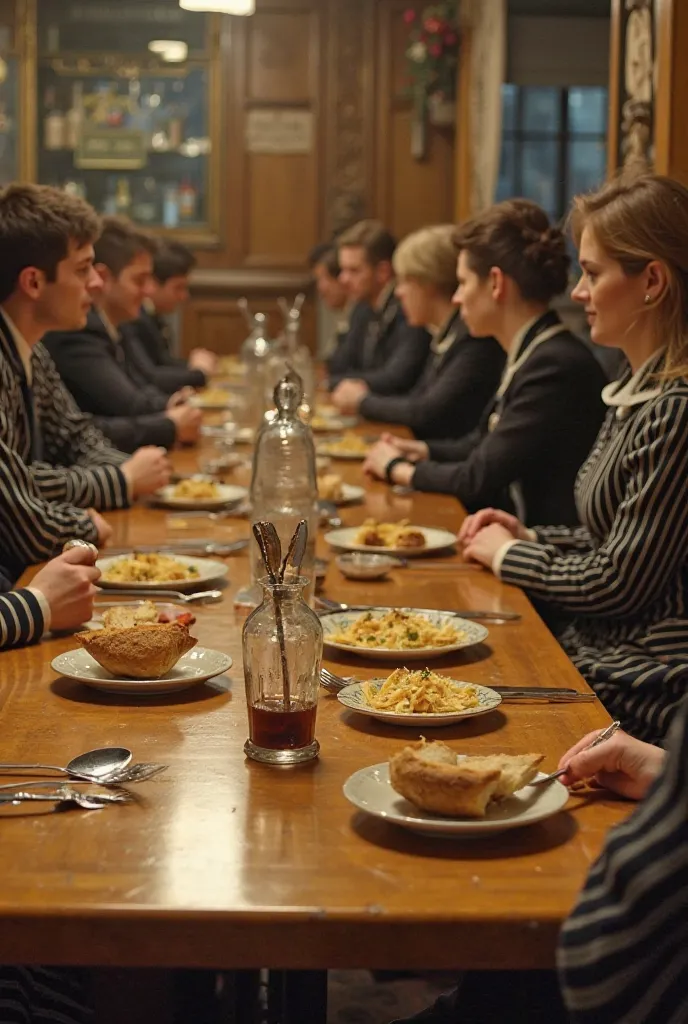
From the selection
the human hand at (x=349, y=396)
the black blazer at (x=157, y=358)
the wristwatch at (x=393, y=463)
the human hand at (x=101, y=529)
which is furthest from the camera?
the black blazer at (x=157, y=358)

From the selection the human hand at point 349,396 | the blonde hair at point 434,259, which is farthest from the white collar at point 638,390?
the human hand at point 349,396

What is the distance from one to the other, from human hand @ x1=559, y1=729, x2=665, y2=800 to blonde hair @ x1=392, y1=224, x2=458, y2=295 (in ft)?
12.0

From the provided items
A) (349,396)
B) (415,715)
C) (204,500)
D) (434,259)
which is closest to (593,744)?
(415,715)

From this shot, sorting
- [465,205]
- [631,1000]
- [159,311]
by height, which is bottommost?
[631,1000]

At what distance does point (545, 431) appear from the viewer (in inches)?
128

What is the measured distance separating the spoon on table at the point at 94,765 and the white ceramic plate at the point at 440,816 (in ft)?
0.79

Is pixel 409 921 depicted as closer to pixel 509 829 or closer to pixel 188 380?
pixel 509 829

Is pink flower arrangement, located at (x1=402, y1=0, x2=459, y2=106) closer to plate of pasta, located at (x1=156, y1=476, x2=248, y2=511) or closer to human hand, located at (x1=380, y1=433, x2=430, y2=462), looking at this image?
human hand, located at (x1=380, y1=433, x2=430, y2=462)

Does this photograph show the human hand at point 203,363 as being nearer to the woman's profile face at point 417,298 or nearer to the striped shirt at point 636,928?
the woman's profile face at point 417,298

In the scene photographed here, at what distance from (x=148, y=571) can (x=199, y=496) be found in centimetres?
84

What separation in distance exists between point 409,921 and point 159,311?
21.6ft

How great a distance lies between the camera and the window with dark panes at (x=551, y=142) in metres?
8.73

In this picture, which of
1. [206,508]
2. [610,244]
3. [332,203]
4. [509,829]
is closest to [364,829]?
[509,829]

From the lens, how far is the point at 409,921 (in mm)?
1137
